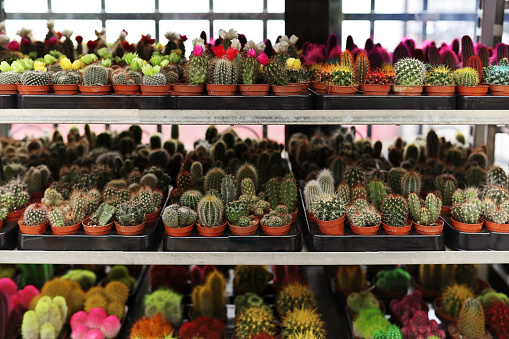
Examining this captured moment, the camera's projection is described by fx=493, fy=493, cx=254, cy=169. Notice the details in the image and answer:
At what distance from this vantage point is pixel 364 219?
9.23 ft

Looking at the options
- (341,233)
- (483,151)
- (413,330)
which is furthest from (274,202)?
(483,151)

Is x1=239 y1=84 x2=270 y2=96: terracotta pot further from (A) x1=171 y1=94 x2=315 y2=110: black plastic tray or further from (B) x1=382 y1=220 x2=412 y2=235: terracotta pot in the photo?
(B) x1=382 y1=220 x2=412 y2=235: terracotta pot

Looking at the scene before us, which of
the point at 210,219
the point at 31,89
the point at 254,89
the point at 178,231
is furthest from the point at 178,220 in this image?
the point at 31,89

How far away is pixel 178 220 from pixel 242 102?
2.54 ft

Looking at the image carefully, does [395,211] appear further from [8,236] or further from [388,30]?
[388,30]

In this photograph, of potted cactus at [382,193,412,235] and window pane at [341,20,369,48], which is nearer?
potted cactus at [382,193,412,235]

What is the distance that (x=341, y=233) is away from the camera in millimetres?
2809

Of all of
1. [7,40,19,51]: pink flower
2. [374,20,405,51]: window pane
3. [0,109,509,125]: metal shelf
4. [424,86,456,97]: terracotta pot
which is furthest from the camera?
[374,20,405,51]: window pane

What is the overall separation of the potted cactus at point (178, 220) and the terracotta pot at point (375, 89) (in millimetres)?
1229

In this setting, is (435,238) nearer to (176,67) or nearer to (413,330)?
(413,330)

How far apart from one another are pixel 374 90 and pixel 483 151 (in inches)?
70.5

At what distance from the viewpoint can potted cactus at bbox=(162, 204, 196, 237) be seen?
9.08 ft

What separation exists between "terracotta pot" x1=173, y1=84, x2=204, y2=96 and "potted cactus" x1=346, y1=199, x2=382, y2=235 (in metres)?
1.12

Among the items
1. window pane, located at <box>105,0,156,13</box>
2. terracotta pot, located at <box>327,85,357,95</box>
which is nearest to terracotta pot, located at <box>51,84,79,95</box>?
terracotta pot, located at <box>327,85,357,95</box>
